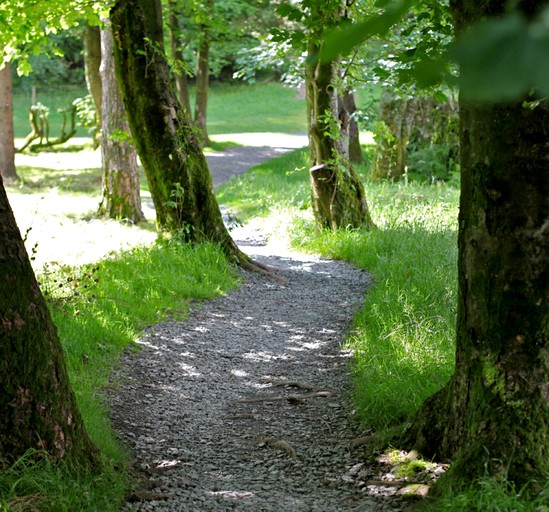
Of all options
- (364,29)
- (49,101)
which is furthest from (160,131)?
(49,101)

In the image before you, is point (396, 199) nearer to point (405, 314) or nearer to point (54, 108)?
point (405, 314)

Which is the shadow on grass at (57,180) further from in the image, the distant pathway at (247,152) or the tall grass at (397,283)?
the tall grass at (397,283)

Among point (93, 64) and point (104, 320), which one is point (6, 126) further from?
point (104, 320)

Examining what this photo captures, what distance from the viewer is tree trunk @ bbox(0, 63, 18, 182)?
18.6 meters

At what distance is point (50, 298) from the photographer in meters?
7.16

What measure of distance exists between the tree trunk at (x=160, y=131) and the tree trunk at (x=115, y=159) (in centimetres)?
337

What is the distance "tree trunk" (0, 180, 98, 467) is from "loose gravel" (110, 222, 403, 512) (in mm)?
623

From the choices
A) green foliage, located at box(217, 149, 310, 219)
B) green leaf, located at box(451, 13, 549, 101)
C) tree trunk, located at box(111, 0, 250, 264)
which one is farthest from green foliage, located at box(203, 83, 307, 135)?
green leaf, located at box(451, 13, 549, 101)

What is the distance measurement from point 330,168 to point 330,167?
0.08ft

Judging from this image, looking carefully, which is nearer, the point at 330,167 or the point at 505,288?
the point at 505,288

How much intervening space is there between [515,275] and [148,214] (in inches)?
499

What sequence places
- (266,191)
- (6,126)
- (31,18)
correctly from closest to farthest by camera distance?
(31,18) → (266,191) → (6,126)

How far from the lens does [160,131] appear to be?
9.96 meters

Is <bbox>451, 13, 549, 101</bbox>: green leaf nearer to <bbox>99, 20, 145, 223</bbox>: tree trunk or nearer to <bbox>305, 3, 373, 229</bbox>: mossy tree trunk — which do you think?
<bbox>305, 3, 373, 229</bbox>: mossy tree trunk
